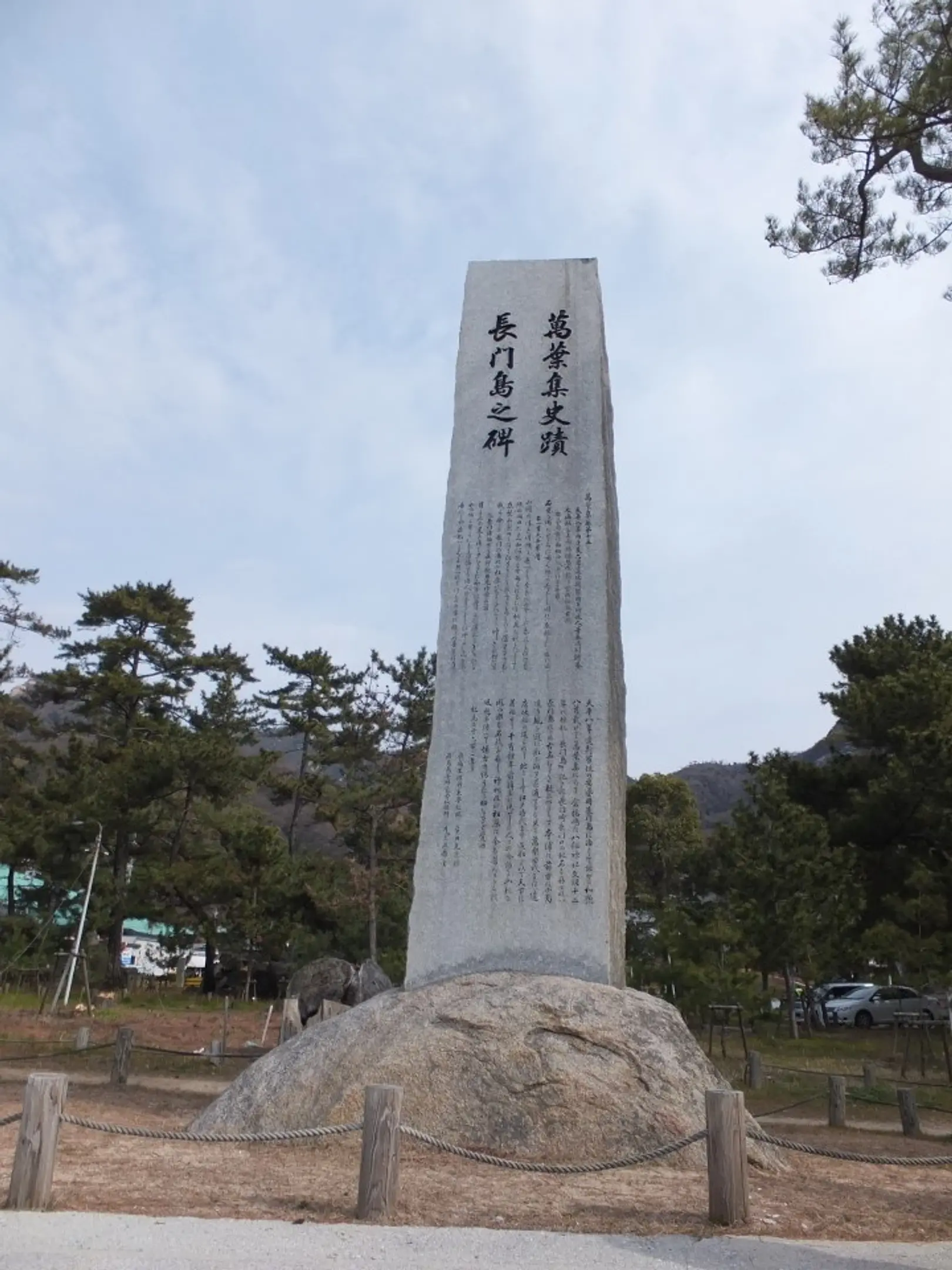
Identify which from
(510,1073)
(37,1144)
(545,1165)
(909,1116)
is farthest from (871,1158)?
(909,1116)

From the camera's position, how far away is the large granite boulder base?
4.90 meters

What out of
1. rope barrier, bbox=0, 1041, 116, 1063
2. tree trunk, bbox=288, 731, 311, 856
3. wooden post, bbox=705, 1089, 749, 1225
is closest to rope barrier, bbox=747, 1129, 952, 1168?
wooden post, bbox=705, 1089, 749, 1225

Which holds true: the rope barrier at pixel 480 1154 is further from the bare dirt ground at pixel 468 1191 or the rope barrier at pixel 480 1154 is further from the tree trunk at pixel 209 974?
the tree trunk at pixel 209 974

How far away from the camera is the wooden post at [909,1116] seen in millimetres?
6926

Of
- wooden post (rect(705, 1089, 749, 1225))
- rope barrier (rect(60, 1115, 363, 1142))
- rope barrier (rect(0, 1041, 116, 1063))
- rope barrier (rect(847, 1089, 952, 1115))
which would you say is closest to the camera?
wooden post (rect(705, 1089, 749, 1225))

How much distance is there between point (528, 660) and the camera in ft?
21.5

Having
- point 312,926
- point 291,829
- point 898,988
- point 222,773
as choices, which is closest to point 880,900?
point 898,988

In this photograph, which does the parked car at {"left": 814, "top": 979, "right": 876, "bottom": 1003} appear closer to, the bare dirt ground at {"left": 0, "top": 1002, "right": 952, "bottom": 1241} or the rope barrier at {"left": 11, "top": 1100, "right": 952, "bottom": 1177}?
the bare dirt ground at {"left": 0, "top": 1002, "right": 952, "bottom": 1241}

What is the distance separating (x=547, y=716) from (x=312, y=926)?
1383cm

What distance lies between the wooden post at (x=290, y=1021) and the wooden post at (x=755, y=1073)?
4.06 metres

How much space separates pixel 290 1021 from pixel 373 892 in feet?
32.7

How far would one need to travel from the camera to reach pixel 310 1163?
453cm

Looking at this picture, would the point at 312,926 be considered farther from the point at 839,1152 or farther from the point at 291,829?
the point at 839,1152

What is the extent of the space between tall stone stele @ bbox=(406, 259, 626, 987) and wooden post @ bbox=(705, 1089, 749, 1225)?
7.36ft
